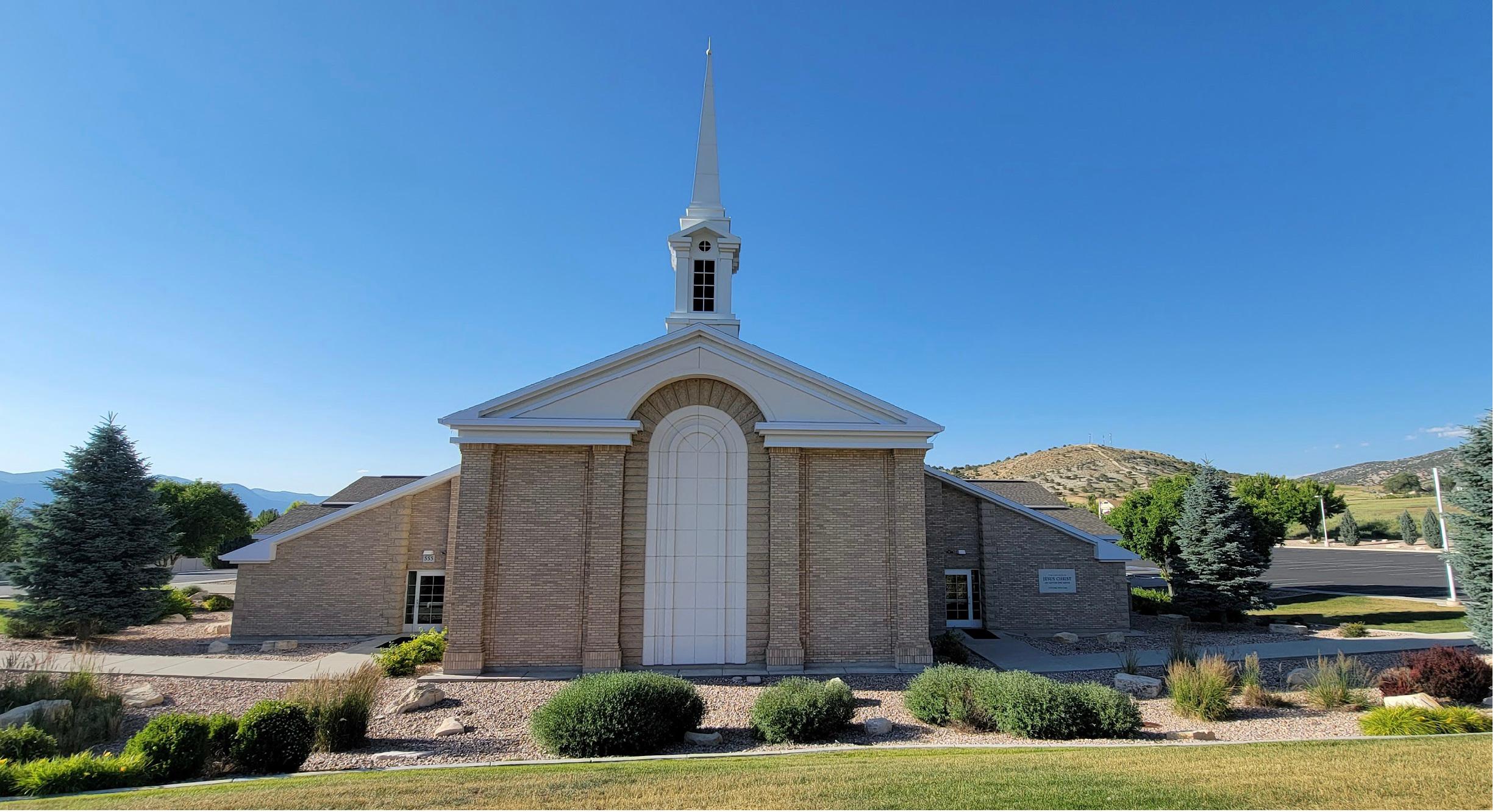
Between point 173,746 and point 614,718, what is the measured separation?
552 centimetres

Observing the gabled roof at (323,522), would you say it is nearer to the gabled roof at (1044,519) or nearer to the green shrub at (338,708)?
the green shrub at (338,708)

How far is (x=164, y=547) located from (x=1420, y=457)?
196m

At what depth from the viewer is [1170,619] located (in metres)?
22.6

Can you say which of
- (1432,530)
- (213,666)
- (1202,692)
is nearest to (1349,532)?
(1432,530)

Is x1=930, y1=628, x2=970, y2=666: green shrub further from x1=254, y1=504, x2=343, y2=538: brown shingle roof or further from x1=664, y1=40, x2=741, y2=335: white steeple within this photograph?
x1=254, y1=504, x2=343, y2=538: brown shingle roof

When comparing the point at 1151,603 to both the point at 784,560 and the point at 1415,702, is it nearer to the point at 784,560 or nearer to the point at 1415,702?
the point at 1415,702

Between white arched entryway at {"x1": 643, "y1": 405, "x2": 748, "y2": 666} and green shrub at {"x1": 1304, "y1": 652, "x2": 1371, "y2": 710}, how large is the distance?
10775mm

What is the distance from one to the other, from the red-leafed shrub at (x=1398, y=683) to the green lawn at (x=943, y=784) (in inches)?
136

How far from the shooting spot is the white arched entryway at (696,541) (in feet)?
50.1

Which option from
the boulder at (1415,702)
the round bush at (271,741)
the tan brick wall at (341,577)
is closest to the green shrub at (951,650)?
the boulder at (1415,702)

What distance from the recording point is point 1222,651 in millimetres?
16781

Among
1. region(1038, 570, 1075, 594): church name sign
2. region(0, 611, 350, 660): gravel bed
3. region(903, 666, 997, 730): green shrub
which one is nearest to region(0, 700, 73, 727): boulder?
region(0, 611, 350, 660): gravel bed

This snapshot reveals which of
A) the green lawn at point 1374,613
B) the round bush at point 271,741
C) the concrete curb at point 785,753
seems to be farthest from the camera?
the green lawn at point 1374,613

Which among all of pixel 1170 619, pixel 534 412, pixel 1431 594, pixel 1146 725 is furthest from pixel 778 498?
pixel 1431 594
